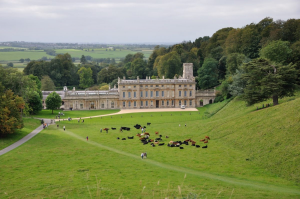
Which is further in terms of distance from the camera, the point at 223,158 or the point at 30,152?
the point at 30,152

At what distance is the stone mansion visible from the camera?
83.6 metres

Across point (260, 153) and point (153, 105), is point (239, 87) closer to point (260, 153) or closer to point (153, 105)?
point (153, 105)

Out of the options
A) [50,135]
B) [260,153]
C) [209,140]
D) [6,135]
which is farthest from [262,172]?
[6,135]

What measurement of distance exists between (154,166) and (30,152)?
15256 millimetres

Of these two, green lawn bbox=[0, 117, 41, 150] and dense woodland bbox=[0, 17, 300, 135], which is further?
dense woodland bbox=[0, 17, 300, 135]

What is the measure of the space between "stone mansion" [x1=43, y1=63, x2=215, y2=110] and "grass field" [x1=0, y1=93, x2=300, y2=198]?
28.4 meters

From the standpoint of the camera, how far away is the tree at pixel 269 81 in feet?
169

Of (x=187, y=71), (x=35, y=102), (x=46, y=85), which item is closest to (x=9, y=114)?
(x=35, y=102)

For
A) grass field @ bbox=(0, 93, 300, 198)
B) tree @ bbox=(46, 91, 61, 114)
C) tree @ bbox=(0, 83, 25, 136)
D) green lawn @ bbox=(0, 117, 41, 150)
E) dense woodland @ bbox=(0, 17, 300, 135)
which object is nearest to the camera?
grass field @ bbox=(0, 93, 300, 198)

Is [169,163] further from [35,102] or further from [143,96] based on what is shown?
[143,96]

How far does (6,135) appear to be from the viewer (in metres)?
50.7

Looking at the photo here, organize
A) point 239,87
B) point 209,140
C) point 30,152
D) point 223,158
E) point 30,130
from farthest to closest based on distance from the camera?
point 239,87, point 30,130, point 209,140, point 30,152, point 223,158

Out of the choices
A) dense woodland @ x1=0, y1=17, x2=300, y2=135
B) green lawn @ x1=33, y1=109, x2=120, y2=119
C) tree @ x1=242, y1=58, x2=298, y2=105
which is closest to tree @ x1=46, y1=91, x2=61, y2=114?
green lawn @ x1=33, y1=109, x2=120, y2=119

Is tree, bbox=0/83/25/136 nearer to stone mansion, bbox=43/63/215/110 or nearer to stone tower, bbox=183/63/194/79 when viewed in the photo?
stone mansion, bbox=43/63/215/110
